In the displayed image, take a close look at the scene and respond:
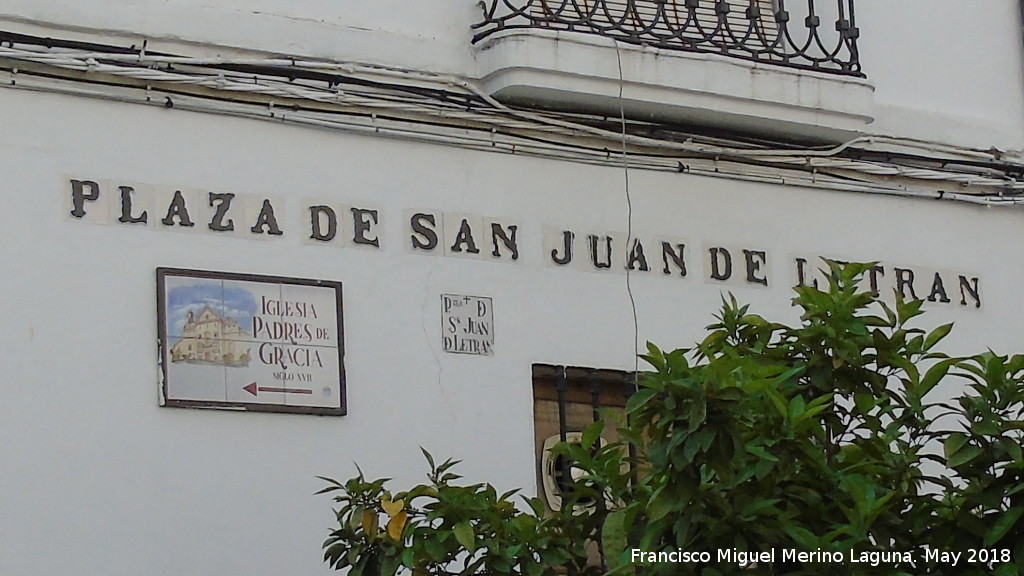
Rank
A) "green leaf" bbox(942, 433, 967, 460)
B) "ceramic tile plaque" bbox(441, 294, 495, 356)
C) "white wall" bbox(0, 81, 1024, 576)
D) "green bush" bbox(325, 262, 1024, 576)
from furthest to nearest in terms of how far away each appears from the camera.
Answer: "ceramic tile plaque" bbox(441, 294, 495, 356)
"white wall" bbox(0, 81, 1024, 576)
"green leaf" bbox(942, 433, 967, 460)
"green bush" bbox(325, 262, 1024, 576)

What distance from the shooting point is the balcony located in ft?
25.6

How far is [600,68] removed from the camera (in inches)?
310

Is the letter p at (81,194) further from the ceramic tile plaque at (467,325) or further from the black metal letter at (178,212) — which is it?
the ceramic tile plaque at (467,325)

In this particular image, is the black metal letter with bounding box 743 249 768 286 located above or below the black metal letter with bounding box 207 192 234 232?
below

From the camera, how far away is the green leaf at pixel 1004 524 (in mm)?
5461

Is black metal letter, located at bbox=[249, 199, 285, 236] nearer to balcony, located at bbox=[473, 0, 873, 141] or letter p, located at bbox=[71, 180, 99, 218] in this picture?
letter p, located at bbox=[71, 180, 99, 218]

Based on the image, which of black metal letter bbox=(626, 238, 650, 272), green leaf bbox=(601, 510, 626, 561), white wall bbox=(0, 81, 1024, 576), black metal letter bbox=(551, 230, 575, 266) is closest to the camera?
green leaf bbox=(601, 510, 626, 561)

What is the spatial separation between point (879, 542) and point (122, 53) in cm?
333

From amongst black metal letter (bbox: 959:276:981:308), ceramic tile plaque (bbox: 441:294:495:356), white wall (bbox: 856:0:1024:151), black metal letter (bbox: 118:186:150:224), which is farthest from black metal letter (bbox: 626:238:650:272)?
black metal letter (bbox: 118:186:150:224)

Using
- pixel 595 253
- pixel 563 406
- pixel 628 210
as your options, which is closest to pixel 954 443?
pixel 563 406

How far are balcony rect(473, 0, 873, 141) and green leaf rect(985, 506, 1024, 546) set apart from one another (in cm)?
294

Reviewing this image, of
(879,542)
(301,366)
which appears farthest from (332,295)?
(879,542)

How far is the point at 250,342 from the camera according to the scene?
7148mm

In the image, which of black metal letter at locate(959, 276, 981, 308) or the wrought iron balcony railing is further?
black metal letter at locate(959, 276, 981, 308)
